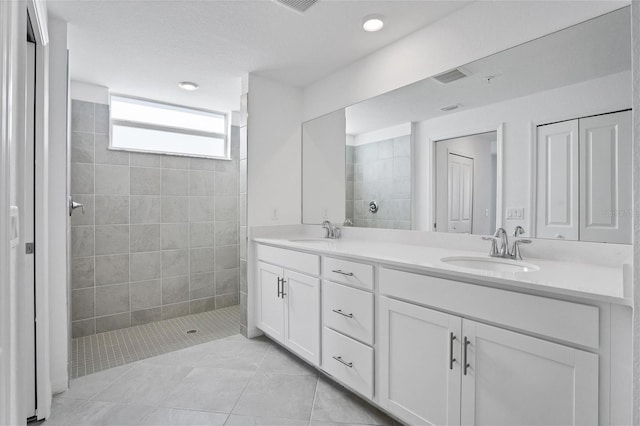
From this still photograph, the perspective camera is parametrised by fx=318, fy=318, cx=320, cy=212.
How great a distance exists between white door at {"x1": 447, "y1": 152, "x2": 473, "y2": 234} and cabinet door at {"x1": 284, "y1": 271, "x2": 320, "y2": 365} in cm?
95

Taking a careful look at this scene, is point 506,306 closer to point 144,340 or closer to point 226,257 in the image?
point 144,340

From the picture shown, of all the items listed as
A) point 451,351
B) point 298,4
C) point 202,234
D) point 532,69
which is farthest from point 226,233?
point 532,69

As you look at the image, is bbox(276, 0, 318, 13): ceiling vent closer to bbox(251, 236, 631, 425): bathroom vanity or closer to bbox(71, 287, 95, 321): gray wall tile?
bbox(251, 236, 631, 425): bathroom vanity

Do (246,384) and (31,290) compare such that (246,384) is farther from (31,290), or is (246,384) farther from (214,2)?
(214,2)

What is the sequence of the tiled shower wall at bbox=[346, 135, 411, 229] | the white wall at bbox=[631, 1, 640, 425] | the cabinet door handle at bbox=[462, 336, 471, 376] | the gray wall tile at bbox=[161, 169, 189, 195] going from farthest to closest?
the gray wall tile at bbox=[161, 169, 189, 195], the tiled shower wall at bbox=[346, 135, 411, 229], the cabinet door handle at bbox=[462, 336, 471, 376], the white wall at bbox=[631, 1, 640, 425]

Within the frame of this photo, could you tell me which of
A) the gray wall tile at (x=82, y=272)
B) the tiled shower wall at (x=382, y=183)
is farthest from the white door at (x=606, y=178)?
the gray wall tile at (x=82, y=272)

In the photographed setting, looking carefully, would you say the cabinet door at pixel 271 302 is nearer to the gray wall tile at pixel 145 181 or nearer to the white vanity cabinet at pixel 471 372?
the white vanity cabinet at pixel 471 372

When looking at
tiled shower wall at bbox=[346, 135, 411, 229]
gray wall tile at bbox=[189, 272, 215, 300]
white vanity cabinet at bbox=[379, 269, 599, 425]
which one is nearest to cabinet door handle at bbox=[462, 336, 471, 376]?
white vanity cabinet at bbox=[379, 269, 599, 425]

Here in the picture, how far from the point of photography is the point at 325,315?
2.00 m

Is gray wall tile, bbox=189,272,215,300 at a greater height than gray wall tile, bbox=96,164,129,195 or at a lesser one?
lesser

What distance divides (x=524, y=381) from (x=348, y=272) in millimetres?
925

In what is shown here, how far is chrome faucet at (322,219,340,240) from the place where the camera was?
2.76 m

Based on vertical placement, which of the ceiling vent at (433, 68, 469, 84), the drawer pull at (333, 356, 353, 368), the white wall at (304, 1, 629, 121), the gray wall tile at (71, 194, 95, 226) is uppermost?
the white wall at (304, 1, 629, 121)

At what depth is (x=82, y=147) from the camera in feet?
9.35
